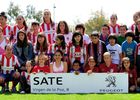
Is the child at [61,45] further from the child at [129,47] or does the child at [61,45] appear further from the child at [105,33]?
the child at [129,47]

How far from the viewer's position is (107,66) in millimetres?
11484

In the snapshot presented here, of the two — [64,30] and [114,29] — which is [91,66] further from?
[114,29]

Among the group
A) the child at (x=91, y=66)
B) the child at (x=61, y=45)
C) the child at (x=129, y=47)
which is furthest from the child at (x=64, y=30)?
the child at (x=129, y=47)

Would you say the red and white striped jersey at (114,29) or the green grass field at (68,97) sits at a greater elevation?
the red and white striped jersey at (114,29)

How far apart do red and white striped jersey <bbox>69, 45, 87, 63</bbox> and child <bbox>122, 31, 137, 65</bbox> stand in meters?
1.18

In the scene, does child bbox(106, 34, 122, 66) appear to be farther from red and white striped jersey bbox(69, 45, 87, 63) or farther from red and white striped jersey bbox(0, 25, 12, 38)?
red and white striped jersey bbox(0, 25, 12, 38)

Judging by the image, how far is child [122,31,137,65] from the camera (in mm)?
11805

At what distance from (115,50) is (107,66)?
2.25 ft

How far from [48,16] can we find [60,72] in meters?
2.26

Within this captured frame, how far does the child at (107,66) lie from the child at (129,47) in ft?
2.13

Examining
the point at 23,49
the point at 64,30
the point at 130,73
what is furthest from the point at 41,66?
the point at 130,73

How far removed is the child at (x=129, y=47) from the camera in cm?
1180

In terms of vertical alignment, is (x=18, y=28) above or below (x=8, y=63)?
above

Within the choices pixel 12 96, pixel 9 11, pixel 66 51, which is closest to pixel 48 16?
pixel 66 51
